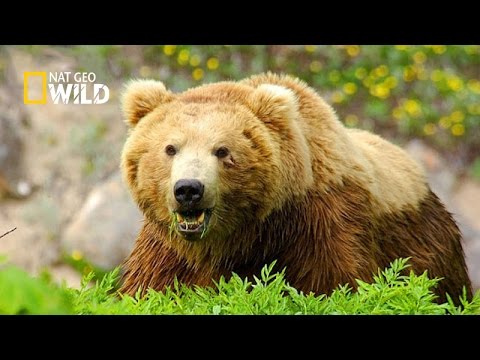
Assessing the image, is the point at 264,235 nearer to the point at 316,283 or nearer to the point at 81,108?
the point at 316,283

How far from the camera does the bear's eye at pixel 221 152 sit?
5.48 metres

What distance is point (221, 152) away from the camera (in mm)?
5492

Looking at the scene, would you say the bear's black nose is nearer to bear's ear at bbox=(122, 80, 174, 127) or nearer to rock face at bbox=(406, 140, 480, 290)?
bear's ear at bbox=(122, 80, 174, 127)

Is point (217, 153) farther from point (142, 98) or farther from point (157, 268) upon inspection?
point (157, 268)

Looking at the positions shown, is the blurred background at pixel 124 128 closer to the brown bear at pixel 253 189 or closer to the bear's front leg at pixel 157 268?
the bear's front leg at pixel 157 268

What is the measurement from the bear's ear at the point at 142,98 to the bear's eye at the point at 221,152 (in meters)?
0.57

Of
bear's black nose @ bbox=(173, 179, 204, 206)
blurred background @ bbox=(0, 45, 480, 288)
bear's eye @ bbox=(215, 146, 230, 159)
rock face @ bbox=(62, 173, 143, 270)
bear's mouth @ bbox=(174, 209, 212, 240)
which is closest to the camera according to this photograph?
bear's black nose @ bbox=(173, 179, 204, 206)

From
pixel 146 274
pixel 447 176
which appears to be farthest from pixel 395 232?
pixel 447 176

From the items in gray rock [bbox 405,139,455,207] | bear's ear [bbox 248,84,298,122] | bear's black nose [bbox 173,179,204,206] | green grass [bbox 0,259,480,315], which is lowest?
green grass [bbox 0,259,480,315]

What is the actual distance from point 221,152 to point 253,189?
0.92 ft

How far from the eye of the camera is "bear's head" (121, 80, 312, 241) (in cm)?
540

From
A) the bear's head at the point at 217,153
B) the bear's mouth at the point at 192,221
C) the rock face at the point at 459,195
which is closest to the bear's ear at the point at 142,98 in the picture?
the bear's head at the point at 217,153

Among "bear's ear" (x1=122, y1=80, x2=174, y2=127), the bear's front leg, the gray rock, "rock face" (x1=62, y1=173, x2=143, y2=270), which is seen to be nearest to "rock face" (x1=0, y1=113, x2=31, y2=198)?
"rock face" (x1=62, y1=173, x2=143, y2=270)

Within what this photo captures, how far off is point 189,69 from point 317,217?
5.10m
